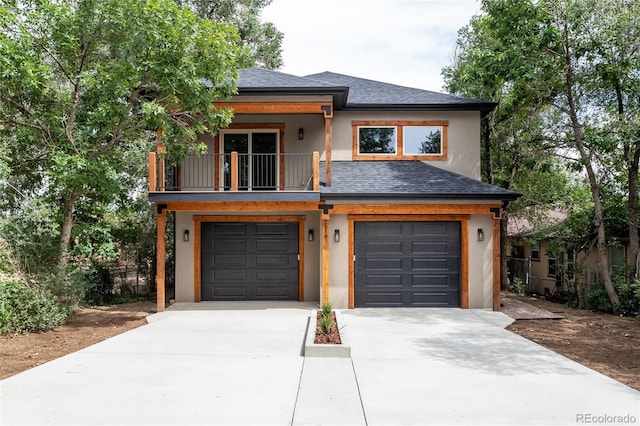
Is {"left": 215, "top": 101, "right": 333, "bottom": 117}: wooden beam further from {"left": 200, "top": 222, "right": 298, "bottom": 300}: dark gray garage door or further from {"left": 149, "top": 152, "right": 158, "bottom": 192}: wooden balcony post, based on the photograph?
{"left": 200, "top": 222, "right": 298, "bottom": 300}: dark gray garage door

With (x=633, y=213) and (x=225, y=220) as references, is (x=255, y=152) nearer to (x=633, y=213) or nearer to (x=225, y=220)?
(x=225, y=220)

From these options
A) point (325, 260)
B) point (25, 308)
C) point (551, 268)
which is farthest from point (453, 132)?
point (25, 308)

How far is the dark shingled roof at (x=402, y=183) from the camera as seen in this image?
1014 centimetres

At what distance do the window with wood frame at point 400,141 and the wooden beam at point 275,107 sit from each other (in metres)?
1.94

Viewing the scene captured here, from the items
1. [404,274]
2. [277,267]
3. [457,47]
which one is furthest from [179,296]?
[457,47]

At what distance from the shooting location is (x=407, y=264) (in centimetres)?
1061

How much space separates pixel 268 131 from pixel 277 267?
3878mm

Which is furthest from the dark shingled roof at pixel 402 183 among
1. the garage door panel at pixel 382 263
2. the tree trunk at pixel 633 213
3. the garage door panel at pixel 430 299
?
the tree trunk at pixel 633 213

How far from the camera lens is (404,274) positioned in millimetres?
10586

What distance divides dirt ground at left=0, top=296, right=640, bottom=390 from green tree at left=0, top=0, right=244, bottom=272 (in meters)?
1.69

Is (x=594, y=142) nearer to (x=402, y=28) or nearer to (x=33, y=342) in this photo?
(x=402, y=28)

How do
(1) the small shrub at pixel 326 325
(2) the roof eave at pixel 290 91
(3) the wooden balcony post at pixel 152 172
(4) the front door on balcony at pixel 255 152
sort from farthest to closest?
(4) the front door on balcony at pixel 255 152, (2) the roof eave at pixel 290 91, (3) the wooden balcony post at pixel 152 172, (1) the small shrub at pixel 326 325

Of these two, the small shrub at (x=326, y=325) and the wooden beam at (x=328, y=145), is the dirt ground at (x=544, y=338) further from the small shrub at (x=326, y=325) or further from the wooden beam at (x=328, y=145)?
the wooden beam at (x=328, y=145)

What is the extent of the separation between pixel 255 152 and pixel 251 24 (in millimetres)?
10955
